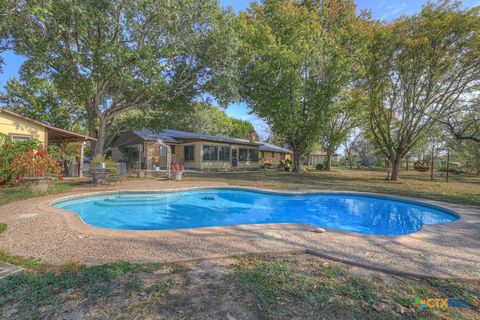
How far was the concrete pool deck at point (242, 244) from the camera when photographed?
3.28 meters

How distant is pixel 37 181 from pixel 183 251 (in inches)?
306

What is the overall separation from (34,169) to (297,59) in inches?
619

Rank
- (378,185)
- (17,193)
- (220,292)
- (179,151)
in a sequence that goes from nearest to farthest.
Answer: (220,292), (17,193), (378,185), (179,151)

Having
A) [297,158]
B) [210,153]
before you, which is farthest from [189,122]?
[297,158]

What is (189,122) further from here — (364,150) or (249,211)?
(364,150)

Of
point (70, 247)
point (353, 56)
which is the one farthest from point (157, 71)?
point (353, 56)

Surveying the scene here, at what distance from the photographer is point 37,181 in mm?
8000

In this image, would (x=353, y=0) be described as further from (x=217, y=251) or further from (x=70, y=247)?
(x=70, y=247)

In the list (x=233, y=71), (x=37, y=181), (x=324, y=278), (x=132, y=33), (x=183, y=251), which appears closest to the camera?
(x=324, y=278)

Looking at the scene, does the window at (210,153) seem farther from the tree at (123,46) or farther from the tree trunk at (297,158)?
the tree at (123,46)

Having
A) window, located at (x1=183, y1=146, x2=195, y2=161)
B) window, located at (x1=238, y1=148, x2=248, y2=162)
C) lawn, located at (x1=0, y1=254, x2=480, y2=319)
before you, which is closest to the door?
window, located at (x1=238, y1=148, x2=248, y2=162)

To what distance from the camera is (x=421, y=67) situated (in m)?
13.8

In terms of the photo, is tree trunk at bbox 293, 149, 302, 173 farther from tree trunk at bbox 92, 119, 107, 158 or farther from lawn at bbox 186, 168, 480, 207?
tree trunk at bbox 92, 119, 107, 158

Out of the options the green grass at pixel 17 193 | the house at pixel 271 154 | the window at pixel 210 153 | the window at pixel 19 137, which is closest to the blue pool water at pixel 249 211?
the green grass at pixel 17 193
